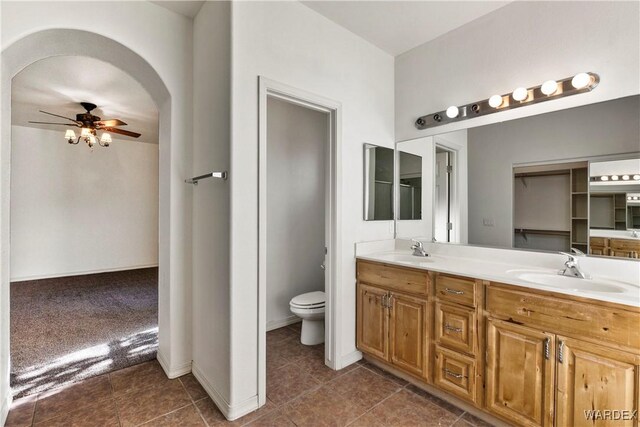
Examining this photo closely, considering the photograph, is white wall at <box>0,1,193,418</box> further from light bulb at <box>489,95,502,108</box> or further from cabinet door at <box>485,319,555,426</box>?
light bulb at <box>489,95,502,108</box>

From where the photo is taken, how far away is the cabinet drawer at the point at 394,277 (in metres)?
2.00

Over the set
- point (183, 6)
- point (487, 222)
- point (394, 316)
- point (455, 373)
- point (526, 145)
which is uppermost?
point (183, 6)

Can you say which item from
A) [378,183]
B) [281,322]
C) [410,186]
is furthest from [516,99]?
[281,322]

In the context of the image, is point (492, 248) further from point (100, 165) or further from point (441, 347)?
point (100, 165)

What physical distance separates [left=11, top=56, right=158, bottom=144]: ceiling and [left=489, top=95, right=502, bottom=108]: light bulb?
3163mm

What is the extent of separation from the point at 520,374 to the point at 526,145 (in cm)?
147

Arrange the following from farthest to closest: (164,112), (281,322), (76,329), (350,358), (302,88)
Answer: (281,322), (76,329), (350,358), (164,112), (302,88)

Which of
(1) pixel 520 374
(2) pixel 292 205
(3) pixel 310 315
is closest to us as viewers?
(1) pixel 520 374

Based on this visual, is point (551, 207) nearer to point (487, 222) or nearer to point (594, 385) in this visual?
point (487, 222)

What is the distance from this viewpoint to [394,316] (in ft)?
7.10

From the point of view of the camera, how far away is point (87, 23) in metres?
1.75

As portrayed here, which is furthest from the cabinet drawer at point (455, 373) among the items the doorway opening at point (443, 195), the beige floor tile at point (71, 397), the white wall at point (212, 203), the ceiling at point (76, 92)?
the ceiling at point (76, 92)

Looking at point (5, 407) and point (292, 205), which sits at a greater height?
point (292, 205)

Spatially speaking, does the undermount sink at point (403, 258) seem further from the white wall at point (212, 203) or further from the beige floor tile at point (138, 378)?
the beige floor tile at point (138, 378)
